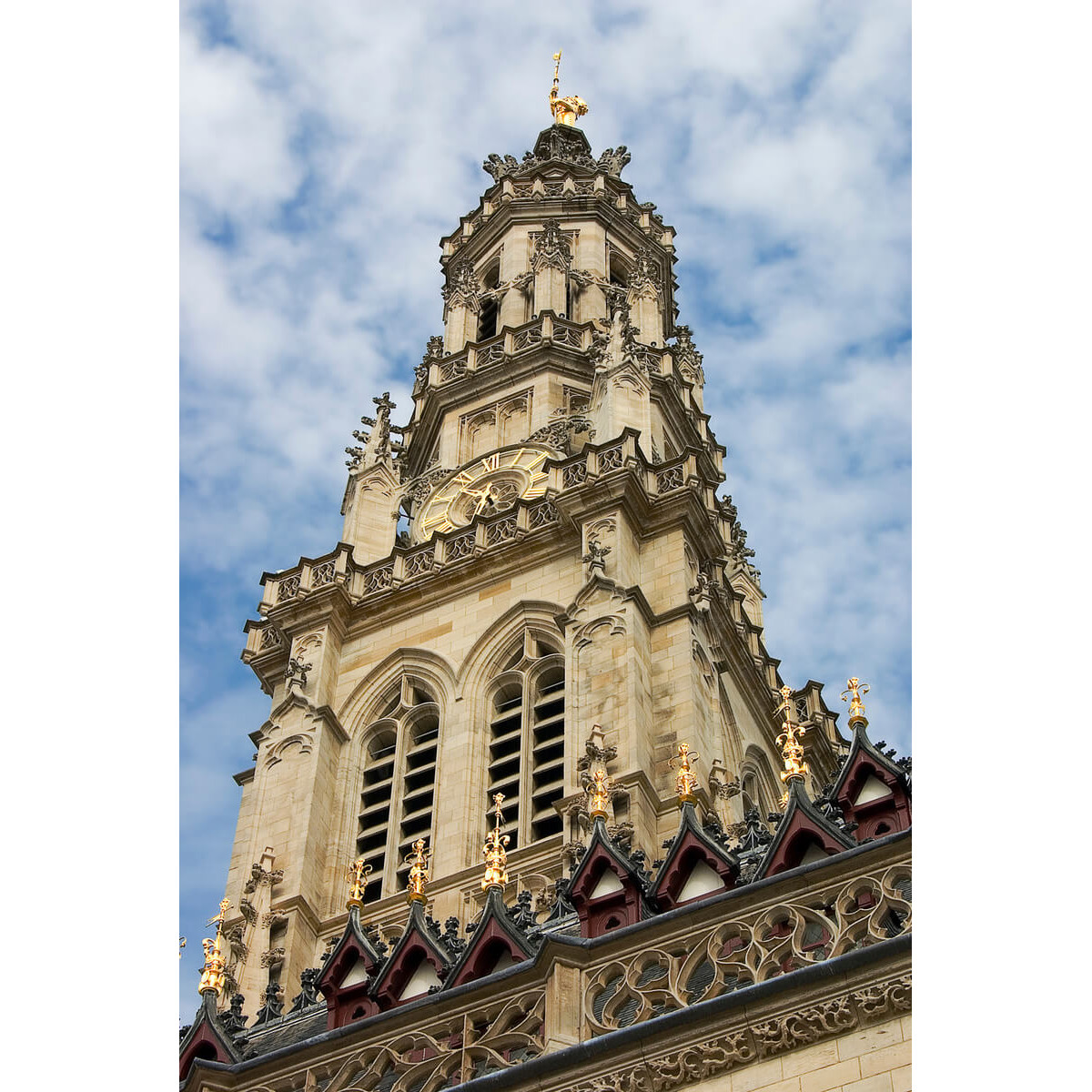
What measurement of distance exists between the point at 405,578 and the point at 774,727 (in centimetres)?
796

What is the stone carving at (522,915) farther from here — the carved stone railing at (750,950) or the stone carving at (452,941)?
the carved stone railing at (750,950)

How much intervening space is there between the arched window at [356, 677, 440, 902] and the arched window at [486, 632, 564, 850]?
1211 millimetres

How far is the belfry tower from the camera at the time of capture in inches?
749

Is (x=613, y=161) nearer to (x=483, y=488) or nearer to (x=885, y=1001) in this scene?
(x=483, y=488)

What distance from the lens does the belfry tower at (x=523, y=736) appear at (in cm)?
1903

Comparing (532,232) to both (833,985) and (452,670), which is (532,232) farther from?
(833,985)

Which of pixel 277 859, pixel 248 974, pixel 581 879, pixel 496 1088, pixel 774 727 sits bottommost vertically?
pixel 496 1088

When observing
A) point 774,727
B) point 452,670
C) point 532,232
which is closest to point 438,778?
point 452,670

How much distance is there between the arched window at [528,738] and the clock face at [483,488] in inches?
224

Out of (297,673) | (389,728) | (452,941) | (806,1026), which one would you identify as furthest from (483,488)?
(806,1026)

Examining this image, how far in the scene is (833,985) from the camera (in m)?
16.6

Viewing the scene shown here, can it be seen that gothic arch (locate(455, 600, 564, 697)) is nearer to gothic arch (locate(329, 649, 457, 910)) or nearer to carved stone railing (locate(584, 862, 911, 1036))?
gothic arch (locate(329, 649, 457, 910))

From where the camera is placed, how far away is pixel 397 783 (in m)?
35.7

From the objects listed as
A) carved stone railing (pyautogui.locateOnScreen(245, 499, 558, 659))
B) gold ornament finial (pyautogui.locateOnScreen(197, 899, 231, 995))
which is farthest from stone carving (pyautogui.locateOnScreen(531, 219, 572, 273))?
gold ornament finial (pyautogui.locateOnScreen(197, 899, 231, 995))
